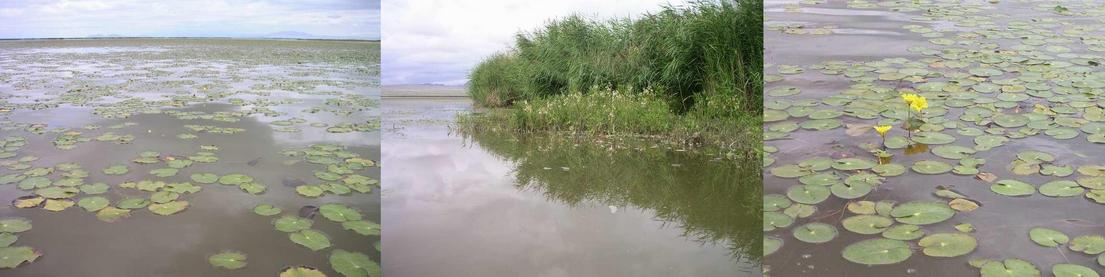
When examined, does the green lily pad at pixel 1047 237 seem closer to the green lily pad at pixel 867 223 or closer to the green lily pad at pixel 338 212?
the green lily pad at pixel 867 223

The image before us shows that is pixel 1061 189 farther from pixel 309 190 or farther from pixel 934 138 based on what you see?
pixel 309 190

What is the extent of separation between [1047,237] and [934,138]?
1.35 feet

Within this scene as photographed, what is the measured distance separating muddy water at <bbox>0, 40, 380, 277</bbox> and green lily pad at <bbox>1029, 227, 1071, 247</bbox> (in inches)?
78.4

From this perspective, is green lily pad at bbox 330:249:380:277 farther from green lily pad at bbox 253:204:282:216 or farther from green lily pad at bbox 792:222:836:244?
green lily pad at bbox 792:222:836:244

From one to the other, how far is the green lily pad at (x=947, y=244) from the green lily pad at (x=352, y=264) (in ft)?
5.62

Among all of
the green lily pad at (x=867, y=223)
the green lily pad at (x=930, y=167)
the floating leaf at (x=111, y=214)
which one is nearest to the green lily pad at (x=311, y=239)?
the floating leaf at (x=111, y=214)

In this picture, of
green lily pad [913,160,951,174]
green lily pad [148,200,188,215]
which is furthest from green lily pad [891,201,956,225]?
green lily pad [148,200,188,215]

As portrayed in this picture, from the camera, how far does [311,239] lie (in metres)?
2.22

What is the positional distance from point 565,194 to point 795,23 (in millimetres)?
1093

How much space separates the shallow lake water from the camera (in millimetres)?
2010

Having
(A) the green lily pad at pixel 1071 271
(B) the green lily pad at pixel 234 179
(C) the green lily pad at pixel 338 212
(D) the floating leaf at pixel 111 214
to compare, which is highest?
(B) the green lily pad at pixel 234 179

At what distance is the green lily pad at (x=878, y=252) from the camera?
1.99 m

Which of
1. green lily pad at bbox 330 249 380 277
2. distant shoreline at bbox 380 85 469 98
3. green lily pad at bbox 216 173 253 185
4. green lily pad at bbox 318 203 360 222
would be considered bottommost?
green lily pad at bbox 330 249 380 277

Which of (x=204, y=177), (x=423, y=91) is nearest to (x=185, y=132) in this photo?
(x=204, y=177)
